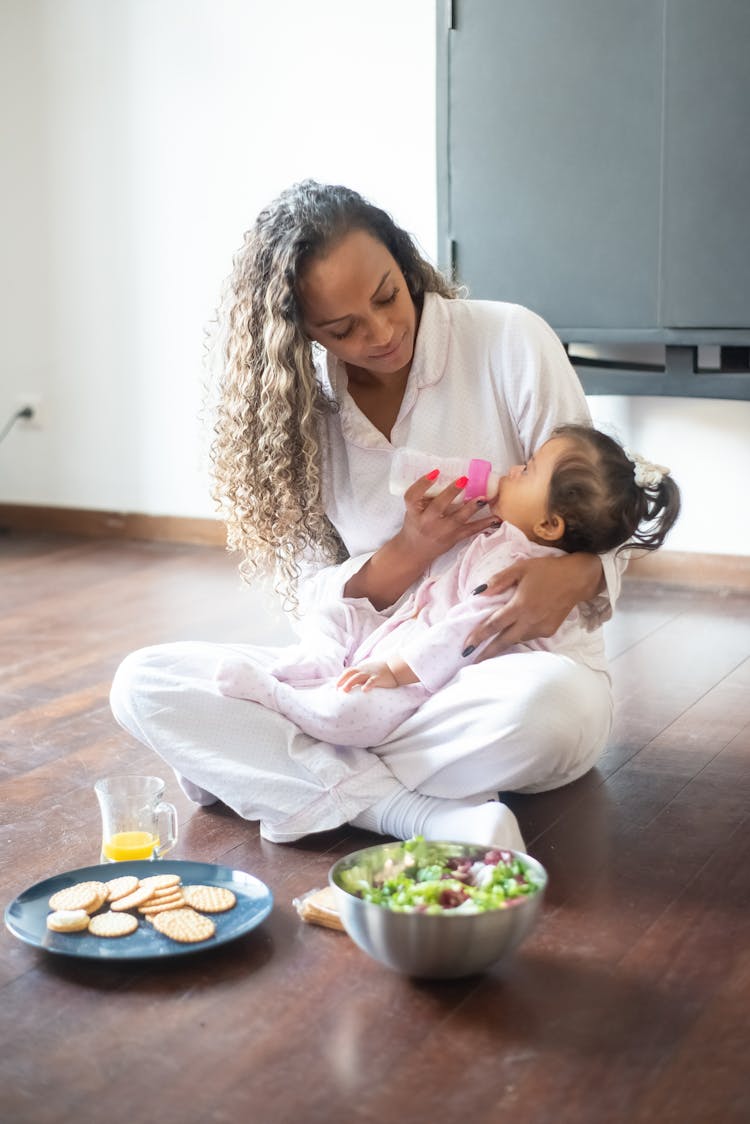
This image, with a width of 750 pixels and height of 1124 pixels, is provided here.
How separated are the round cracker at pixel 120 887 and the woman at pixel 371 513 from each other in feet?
0.86

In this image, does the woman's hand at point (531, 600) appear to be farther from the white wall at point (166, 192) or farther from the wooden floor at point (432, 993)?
the white wall at point (166, 192)

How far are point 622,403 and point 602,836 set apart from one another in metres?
1.72

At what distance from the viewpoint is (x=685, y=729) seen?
2.28m

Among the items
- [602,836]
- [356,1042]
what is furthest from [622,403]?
[356,1042]

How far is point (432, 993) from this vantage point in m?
1.43

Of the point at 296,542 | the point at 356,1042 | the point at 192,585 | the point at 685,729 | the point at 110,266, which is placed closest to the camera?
the point at 356,1042

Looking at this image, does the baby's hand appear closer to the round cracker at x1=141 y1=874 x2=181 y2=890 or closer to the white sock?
the white sock

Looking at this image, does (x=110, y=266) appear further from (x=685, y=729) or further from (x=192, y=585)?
(x=685, y=729)

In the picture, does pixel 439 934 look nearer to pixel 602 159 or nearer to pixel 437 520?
pixel 437 520

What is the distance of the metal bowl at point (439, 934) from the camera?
136 cm

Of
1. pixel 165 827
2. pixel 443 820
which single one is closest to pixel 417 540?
pixel 443 820

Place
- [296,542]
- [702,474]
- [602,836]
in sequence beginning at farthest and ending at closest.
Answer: [702,474], [296,542], [602,836]

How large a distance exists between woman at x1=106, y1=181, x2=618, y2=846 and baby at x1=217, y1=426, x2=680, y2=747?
0.02 m

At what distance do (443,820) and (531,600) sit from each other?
30 cm
